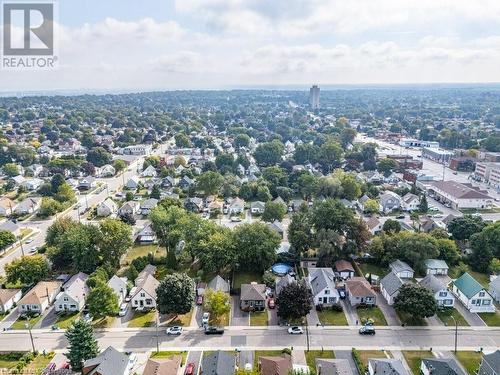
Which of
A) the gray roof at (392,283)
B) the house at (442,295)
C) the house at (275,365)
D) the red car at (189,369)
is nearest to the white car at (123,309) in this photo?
the red car at (189,369)

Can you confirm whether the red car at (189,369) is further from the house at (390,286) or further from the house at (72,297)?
the house at (390,286)

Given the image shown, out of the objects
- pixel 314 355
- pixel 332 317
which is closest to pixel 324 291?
pixel 332 317

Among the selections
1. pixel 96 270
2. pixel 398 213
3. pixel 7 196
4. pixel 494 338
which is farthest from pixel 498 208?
pixel 7 196

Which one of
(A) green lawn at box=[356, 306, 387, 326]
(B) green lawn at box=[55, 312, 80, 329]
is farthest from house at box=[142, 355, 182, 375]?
(A) green lawn at box=[356, 306, 387, 326]

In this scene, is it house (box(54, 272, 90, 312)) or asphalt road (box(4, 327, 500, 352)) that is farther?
house (box(54, 272, 90, 312))

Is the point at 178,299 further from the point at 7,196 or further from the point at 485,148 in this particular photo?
the point at 485,148

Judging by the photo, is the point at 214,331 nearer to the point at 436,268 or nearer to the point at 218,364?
the point at 218,364

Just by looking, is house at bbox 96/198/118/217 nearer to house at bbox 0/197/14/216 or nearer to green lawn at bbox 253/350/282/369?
house at bbox 0/197/14/216
